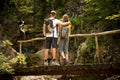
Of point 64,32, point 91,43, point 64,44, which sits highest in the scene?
point 64,32

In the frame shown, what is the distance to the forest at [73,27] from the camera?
1167 cm

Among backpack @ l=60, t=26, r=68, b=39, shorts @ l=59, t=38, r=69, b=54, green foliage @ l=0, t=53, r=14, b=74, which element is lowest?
green foliage @ l=0, t=53, r=14, b=74

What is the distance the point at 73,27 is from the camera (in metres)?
19.2

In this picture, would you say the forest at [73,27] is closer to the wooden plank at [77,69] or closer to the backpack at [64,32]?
the wooden plank at [77,69]

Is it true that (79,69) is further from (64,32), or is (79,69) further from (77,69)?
(64,32)

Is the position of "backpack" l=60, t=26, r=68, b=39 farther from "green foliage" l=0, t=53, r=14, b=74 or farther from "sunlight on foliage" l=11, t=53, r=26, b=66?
"sunlight on foliage" l=11, t=53, r=26, b=66

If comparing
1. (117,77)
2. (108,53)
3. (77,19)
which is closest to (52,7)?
(77,19)

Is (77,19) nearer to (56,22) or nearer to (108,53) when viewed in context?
(108,53)

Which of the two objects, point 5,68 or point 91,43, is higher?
point 91,43

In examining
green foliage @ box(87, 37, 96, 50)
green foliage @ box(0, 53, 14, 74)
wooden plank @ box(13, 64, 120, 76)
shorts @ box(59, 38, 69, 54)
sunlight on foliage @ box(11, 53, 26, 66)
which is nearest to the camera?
wooden plank @ box(13, 64, 120, 76)

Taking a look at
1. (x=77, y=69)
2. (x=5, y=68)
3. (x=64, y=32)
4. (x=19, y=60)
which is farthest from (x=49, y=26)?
(x=19, y=60)

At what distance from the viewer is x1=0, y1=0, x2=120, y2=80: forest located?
11672 mm

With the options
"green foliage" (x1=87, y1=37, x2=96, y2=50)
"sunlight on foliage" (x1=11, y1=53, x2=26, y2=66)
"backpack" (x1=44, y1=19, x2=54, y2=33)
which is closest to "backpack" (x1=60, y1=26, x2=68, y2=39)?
"backpack" (x1=44, y1=19, x2=54, y2=33)

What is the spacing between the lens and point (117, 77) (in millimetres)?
12352
